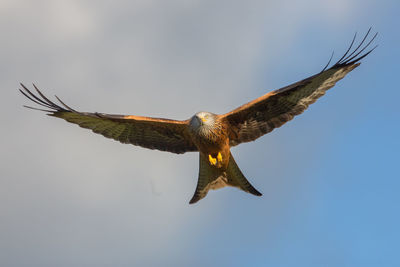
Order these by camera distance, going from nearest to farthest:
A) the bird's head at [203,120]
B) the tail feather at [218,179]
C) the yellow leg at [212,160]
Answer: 1. the bird's head at [203,120]
2. the yellow leg at [212,160]
3. the tail feather at [218,179]

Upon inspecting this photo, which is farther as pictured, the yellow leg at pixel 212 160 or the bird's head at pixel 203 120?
the yellow leg at pixel 212 160

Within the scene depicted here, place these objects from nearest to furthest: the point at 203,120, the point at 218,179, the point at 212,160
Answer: the point at 203,120 < the point at 212,160 < the point at 218,179

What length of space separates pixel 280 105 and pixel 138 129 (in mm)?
2868

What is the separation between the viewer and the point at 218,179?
15617 millimetres

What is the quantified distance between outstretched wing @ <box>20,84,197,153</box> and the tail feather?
548mm

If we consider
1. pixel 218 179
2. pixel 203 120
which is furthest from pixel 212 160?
pixel 203 120

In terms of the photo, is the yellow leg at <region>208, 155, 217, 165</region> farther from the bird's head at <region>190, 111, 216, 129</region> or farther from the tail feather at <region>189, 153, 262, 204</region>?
the bird's head at <region>190, 111, 216, 129</region>

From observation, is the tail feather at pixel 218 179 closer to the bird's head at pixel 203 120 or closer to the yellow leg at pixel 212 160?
the yellow leg at pixel 212 160

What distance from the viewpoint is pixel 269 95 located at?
584 inches

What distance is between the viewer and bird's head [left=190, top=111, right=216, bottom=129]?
14711 millimetres

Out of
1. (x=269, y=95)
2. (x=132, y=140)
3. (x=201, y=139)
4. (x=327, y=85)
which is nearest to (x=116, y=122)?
(x=132, y=140)

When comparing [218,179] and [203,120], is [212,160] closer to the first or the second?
[218,179]

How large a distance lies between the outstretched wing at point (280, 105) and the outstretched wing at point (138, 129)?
1009 millimetres

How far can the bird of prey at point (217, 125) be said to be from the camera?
1488 cm
